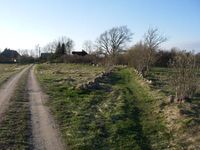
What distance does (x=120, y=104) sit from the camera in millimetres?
22172

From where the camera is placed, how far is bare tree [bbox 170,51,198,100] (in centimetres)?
2152

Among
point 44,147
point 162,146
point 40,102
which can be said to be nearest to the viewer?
point 44,147

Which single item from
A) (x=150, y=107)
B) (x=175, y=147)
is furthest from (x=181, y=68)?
(x=175, y=147)

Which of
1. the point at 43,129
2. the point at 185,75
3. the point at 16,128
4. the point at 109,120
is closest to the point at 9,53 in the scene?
the point at 185,75

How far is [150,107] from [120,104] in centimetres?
180

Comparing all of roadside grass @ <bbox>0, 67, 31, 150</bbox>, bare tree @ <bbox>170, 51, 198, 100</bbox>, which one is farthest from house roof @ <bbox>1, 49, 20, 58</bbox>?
bare tree @ <bbox>170, 51, 198, 100</bbox>

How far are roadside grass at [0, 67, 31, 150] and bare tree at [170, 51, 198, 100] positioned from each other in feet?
28.1

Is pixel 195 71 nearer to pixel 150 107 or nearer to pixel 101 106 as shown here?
pixel 150 107

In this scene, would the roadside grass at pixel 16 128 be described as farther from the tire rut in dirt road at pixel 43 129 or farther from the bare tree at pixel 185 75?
the bare tree at pixel 185 75

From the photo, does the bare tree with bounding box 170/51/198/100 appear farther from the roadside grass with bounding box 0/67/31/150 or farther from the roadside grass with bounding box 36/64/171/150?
the roadside grass with bounding box 0/67/31/150

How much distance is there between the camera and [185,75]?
2167 cm

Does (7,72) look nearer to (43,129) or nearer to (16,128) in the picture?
(16,128)

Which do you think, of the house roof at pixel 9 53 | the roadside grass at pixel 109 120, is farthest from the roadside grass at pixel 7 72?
the house roof at pixel 9 53

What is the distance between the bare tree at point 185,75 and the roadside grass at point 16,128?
28.1 ft
